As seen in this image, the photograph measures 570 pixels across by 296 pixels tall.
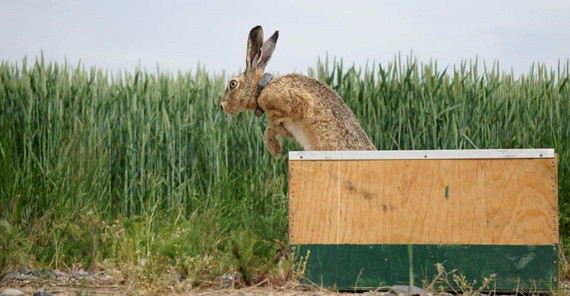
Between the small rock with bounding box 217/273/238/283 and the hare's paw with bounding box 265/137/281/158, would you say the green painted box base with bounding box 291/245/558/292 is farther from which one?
the hare's paw with bounding box 265/137/281/158

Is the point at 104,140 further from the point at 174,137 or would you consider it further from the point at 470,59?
the point at 470,59

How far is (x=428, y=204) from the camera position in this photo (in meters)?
4.73

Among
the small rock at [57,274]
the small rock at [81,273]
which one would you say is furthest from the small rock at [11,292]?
the small rock at [81,273]

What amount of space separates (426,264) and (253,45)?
234cm

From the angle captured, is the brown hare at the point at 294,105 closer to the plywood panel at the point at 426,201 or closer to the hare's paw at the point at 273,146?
the hare's paw at the point at 273,146

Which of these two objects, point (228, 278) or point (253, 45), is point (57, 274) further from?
point (253, 45)

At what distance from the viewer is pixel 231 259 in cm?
508

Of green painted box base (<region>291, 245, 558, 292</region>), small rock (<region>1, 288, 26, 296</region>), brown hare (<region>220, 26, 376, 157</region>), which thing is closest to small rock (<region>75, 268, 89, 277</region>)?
small rock (<region>1, 288, 26, 296</region>)

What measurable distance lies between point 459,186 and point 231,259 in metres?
1.77

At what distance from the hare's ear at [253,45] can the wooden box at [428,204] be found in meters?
1.34

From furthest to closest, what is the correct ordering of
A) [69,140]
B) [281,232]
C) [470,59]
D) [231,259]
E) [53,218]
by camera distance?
1. [470,59]
2. [69,140]
3. [53,218]
4. [281,232]
5. [231,259]

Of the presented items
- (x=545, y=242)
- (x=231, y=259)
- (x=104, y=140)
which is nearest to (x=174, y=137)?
(x=104, y=140)

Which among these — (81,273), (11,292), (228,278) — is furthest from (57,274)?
(228,278)

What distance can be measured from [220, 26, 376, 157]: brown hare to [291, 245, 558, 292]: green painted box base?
979 mm
